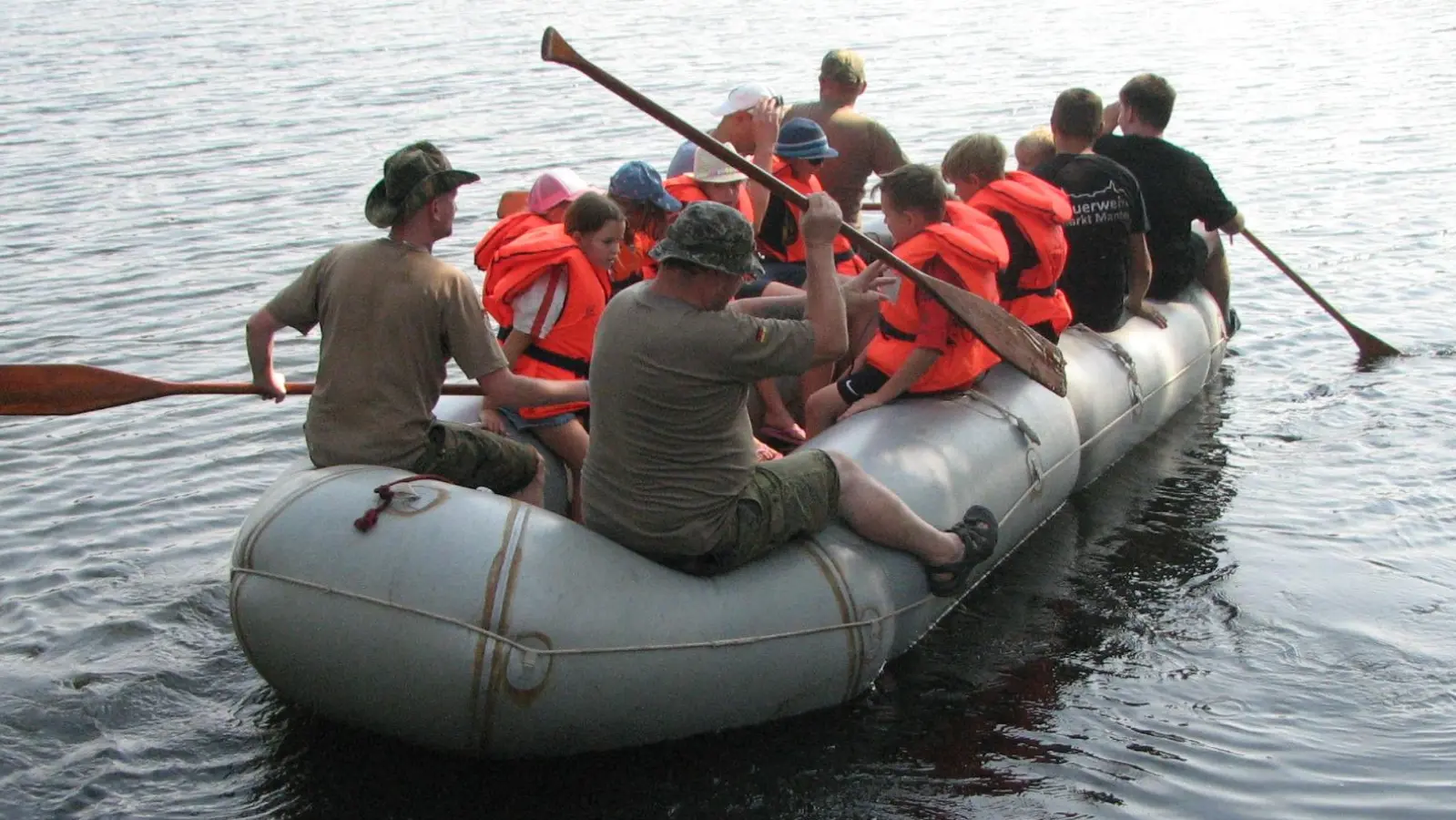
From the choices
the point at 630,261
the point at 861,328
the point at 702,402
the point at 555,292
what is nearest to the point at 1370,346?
the point at 861,328

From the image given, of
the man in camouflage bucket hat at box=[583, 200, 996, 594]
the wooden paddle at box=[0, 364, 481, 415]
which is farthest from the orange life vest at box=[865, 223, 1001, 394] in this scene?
the wooden paddle at box=[0, 364, 481, 415]

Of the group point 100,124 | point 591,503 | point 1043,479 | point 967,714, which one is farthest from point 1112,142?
point 100,124

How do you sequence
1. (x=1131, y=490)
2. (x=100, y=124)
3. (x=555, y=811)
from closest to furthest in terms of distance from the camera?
(x=555, y=811) → (x=1131, y=490) → (x=100, y=124)

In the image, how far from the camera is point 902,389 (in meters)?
6.21

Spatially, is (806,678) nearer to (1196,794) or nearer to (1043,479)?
(1196,794)

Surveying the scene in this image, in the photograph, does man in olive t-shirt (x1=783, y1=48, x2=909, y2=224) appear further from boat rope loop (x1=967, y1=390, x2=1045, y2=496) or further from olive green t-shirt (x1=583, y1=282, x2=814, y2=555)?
olive green t-shirt (x1=583, y1=282, x2=814, y2=555)

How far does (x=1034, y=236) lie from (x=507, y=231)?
2140mm

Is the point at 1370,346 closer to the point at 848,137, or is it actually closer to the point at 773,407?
the point at 848,137

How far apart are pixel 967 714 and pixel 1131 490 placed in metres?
2.41

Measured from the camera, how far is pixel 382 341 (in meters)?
4.90

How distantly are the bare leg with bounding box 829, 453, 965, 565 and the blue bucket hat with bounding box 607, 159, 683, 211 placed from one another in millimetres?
1265

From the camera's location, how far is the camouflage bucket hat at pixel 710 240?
457 cm

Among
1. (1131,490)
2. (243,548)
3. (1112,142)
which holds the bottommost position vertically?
(1131,490)

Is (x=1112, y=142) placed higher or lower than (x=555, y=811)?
higher
